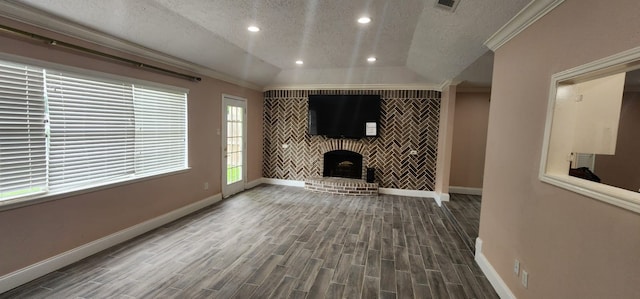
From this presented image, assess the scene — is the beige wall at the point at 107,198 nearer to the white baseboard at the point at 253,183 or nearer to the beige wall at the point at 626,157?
the white baseboard at the point at 253,183

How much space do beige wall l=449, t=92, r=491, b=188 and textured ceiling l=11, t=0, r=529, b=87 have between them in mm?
1080

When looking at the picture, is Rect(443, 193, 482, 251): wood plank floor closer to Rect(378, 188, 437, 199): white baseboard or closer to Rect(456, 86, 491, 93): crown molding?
Rect(378, 188, 437, 199): white baseboard

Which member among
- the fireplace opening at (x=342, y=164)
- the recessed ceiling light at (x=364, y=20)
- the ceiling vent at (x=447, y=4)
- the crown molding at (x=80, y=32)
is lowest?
the fireplace opening at (x=342, y=164)

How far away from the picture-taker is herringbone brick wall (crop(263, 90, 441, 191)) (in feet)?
18.1

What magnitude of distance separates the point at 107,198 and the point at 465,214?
516 centimetres

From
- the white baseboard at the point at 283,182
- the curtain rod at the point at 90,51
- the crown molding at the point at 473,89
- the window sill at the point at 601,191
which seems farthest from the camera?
the white baseboard at the point at 283,182

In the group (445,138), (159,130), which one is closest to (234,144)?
(159,130)

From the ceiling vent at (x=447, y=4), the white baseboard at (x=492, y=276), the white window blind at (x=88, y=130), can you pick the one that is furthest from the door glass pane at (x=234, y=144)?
the white baseboard at (x=492, y=276)

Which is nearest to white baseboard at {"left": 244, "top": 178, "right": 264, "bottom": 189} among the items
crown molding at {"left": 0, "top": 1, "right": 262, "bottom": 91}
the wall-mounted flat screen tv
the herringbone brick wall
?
the herringbone brick wall

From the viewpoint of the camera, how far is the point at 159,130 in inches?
145

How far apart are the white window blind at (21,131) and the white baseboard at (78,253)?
2.26 ft

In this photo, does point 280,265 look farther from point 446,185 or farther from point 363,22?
point 446,185

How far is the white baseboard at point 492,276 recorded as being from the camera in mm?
2182

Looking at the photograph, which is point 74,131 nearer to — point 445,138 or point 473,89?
point 445,138
